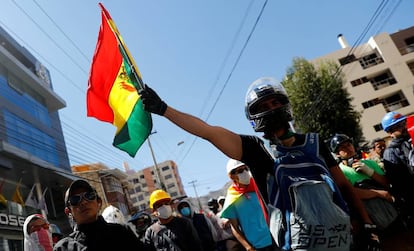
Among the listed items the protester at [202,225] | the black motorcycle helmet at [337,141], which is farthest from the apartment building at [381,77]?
the black motorcycle helmet at [337,141]

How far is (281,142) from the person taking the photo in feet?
6.75

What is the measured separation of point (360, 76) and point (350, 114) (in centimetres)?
1541

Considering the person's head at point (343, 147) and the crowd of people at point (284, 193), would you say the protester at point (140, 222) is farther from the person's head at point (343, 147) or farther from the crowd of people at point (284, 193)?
the person's head at point (343, 147)

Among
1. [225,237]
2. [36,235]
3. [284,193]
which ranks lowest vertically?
[225,237]

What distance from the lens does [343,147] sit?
3.96 meters

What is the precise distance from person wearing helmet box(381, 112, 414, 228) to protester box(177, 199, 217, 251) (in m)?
2.39

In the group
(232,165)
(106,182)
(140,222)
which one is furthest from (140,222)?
(106,182)

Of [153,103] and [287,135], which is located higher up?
[153,103]

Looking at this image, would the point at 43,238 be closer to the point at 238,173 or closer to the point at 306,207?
the point at 238,173

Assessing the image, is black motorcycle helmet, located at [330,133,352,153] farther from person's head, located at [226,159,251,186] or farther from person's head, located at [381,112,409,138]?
person's head, located at [226,159,251,186]

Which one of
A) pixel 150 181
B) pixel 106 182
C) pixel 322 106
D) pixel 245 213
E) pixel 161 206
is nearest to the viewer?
pixel 245 213

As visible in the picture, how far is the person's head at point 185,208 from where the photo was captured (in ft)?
17.0

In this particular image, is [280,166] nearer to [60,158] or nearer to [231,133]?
[231,133]

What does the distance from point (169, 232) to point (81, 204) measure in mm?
1728
